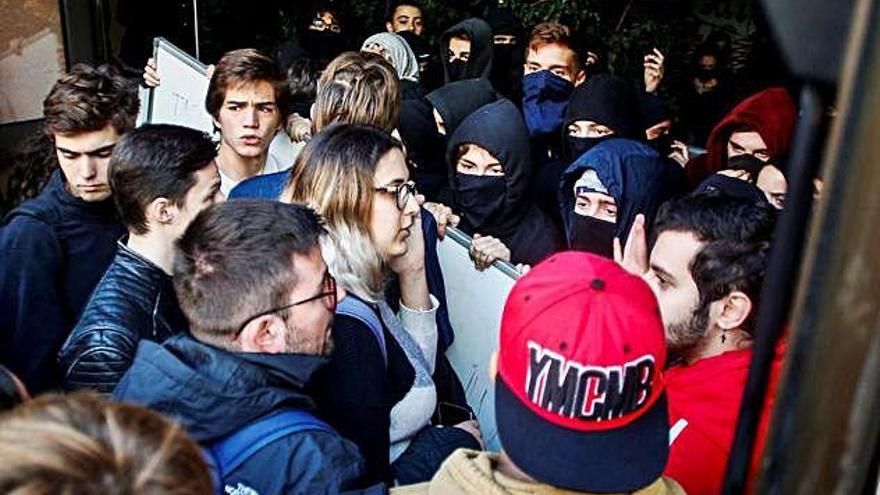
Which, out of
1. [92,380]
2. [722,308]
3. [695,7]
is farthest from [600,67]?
[92,380]

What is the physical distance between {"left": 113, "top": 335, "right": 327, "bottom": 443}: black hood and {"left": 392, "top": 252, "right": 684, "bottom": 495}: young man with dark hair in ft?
1.27

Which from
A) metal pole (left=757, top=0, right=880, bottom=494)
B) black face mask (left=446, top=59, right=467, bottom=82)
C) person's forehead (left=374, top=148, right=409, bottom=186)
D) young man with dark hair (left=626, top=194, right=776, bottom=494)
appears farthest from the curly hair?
black face mask (left=446, top=59, right=467, bottom=82)

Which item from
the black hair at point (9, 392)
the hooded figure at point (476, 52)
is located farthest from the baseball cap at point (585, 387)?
the hooded figure at point (476, 52)

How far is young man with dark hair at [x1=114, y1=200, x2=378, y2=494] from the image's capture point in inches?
56.4

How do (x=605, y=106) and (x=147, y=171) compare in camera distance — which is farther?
(x=605, y=106)

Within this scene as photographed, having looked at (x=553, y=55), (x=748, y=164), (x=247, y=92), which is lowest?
(x=748, y=164)

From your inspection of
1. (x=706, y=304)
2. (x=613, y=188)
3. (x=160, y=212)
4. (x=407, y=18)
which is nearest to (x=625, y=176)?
(x=613, y=188)

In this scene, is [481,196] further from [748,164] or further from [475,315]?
[748,164]

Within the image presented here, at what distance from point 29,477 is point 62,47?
5520mm

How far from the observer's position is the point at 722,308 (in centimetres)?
194

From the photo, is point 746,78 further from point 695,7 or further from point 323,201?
point 323,201

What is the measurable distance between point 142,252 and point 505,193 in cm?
154

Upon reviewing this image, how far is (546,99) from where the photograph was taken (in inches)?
167

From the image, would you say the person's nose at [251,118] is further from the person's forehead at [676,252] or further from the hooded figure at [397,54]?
the person's forehead at [676,252]
